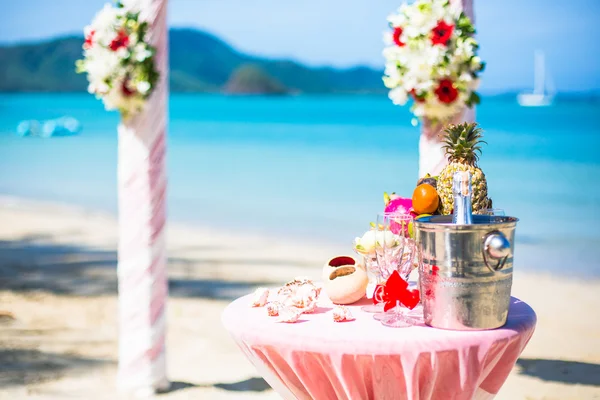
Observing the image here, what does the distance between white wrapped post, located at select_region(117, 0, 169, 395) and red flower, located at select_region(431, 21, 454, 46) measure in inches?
71.5

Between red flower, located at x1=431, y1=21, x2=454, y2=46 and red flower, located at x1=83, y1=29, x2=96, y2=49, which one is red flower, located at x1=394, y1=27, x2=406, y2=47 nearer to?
red flower, located at x1=431, y1=21, x2=454, y2=46

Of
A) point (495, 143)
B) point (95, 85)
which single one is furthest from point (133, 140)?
point (495, 143)

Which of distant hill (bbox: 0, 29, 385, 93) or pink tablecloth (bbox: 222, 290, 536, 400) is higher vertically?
distant hill (bbox: 0, 29, 385, 93)

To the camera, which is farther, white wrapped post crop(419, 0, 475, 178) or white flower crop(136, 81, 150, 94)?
white flower crop(136, 81, 150, 94)

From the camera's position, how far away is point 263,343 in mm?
2588

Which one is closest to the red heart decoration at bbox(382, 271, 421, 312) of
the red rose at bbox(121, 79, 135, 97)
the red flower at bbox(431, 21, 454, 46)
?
the red flower at bbox(431, 21, 454, 46)

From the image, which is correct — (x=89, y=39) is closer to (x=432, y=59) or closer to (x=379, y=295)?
(x=432, y=59)

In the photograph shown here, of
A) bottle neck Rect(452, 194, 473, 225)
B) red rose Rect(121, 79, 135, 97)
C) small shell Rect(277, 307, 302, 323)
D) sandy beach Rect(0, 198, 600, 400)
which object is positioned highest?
red rose Rect(121, 79, 135, 97)

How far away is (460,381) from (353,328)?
1.22 feet

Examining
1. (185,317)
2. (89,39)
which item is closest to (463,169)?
(89,39)

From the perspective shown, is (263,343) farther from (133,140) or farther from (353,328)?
(133,140)

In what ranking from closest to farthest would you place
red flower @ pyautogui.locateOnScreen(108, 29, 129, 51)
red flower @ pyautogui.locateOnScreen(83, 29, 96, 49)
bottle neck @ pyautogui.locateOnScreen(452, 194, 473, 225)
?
1. bottle neck @ pyautogui.locateOnScreen(452, 194, 473, 225)
2. red flower @ pyautogui.locateOnScreen(108, 29, 129, 51)
3. red flower @ pyautogui.locateOnScreen(83, 29, 96, 49)

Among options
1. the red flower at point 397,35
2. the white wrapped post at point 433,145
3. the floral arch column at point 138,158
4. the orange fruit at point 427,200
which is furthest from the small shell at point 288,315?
the floral arch column at point 138,158

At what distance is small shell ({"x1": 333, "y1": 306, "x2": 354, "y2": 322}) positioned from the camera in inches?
106
